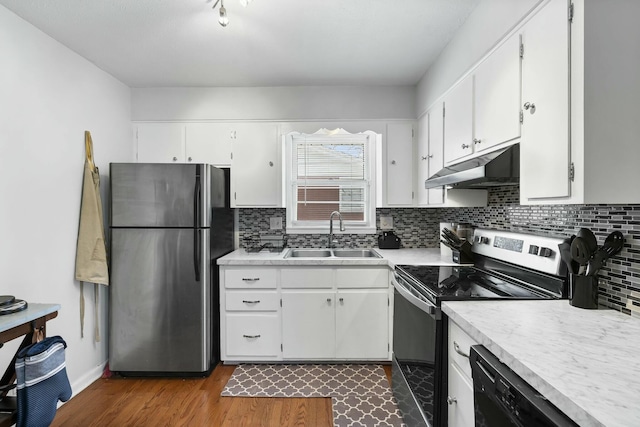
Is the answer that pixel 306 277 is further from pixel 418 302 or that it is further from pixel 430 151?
pixel 430 151

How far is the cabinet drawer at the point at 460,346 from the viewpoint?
1.28m

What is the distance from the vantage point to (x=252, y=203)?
3.10 metres

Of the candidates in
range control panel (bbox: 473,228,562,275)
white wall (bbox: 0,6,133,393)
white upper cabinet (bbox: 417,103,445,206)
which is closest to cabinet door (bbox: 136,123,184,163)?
white wall (bbox: 0,6,133,393)

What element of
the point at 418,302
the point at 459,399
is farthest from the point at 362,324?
the point at 459,399

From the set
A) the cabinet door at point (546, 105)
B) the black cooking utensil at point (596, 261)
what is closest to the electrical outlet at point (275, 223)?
the cabinet door at point (546, 105)

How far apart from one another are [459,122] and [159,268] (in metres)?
2.45

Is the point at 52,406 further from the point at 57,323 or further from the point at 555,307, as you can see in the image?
the point at 555,307

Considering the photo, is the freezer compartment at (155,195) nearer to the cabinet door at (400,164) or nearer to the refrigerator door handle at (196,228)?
the refrigerator door handle at (196,228)

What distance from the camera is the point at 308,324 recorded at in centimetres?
268

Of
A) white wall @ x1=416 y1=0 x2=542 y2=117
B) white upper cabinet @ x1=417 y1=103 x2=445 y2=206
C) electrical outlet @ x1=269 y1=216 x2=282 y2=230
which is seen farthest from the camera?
electrical outlet @ x1=269 y1=216 x2=282 y2=230

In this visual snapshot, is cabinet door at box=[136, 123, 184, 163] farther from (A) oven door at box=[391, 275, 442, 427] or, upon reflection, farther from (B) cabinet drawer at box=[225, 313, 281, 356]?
(A) oven door at box=[391, 275, 442, 427]

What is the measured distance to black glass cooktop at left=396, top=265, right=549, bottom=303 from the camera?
5.04 feet

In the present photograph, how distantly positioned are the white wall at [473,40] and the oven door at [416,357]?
1.40 meters

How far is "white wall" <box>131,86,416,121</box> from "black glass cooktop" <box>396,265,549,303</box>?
164 centimetres
